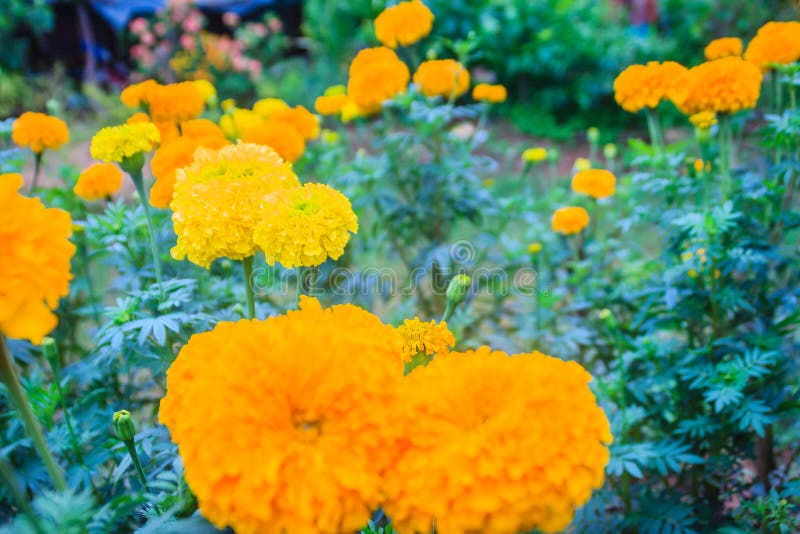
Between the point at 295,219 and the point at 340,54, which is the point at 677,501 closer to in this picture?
the point at 295,219

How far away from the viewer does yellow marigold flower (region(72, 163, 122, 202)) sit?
1.73m

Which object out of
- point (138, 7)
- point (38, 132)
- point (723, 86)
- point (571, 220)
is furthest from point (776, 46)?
point (138, 7)

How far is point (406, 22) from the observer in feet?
6.89

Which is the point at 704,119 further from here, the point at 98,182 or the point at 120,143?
the point at 98,182

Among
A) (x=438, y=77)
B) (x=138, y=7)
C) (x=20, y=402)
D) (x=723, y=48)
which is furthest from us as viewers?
(x=138, y=7)

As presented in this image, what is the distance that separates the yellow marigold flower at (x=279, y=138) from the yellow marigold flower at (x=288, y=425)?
38.8 inches

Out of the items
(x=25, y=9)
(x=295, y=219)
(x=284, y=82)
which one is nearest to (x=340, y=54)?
(x=284, y=82)

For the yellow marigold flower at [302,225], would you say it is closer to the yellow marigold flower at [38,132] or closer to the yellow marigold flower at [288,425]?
the yellow marigold flower at [288,425]

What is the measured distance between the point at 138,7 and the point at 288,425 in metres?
9.45

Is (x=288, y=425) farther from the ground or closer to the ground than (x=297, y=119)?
closer to the ground

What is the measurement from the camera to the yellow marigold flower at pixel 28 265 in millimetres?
727

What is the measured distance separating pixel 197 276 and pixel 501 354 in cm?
107

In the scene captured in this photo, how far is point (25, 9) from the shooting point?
7.96 metres

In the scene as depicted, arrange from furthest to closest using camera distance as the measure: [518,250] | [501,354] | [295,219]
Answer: [518,250]
[295,219]
[501,354]
